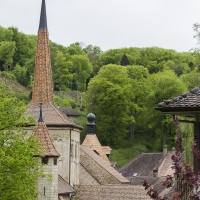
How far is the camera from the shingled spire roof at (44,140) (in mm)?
41750

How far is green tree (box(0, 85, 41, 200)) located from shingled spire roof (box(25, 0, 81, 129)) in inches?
518

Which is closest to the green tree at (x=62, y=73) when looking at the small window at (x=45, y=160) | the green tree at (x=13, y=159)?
the small window at (x=45, y=160)

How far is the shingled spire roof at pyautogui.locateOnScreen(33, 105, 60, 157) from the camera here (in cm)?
4175

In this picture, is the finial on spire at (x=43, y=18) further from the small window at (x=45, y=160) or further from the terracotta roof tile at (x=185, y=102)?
the terracotta roof tile at (x=185, y=102)

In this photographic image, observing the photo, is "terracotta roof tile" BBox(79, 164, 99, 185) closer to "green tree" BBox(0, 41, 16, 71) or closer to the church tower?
the church tower

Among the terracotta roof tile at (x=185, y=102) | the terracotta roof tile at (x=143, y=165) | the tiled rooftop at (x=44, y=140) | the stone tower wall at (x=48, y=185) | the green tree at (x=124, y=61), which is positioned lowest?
the terracotta roof tile at (x=143, y=165)

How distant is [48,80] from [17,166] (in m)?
19.0

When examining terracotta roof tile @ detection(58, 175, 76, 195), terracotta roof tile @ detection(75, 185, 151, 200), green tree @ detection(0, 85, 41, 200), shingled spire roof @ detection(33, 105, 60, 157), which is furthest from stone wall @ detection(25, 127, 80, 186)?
green tree @ detection(0, 85, 41, 200)

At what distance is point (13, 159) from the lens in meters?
32.8

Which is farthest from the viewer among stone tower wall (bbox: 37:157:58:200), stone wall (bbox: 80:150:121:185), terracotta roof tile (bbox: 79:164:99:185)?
stone wall (bbox: 80:150:121:185)

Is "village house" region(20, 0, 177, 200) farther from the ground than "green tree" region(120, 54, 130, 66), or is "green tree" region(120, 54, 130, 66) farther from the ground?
"green tree" region(120, 54, 130, 66)

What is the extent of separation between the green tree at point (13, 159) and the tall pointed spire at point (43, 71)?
14990 millimetres

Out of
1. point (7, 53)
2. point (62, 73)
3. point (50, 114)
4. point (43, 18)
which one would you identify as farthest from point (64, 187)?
point (7, 53)

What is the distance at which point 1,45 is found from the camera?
450 ft
